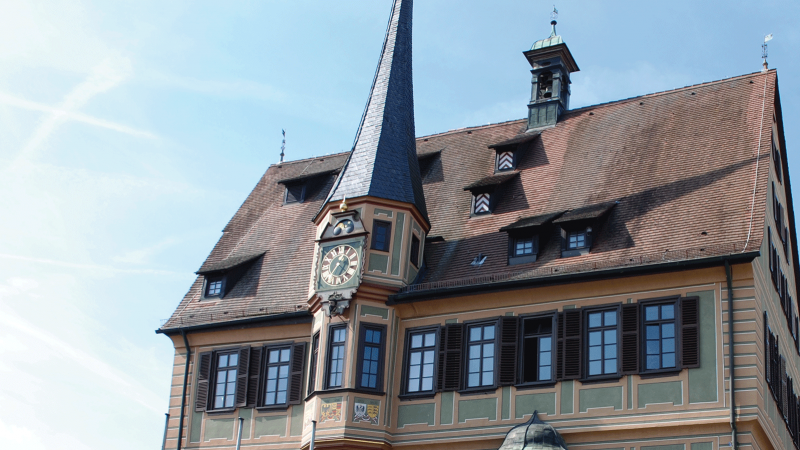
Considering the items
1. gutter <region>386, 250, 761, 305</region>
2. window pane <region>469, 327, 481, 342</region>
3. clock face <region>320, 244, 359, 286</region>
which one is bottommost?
window pane <region>469, 327, 481, 342</region>

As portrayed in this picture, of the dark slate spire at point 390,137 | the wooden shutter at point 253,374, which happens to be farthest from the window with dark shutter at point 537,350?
the wooden shutter at point 253,374

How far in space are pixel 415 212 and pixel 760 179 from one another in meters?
8.41

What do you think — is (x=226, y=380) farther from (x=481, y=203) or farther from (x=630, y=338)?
(x=630, y=338)

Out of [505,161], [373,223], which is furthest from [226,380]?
[505,161]

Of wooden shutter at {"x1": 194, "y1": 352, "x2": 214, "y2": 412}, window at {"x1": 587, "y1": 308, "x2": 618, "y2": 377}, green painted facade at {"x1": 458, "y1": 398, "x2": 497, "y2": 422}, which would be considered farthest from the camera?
wooden shutter at {"x1": 194, "y1": 352, "x2": 214, "y2": 412}

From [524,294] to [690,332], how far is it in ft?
13.4

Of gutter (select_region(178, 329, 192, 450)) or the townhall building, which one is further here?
gutter (select_region(178, 329, 192, 450))

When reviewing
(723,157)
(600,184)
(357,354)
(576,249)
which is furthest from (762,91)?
(357,354)

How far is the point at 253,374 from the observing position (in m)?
30.6

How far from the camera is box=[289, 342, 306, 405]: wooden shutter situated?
97.2 feet

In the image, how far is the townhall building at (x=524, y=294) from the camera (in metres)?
25.3

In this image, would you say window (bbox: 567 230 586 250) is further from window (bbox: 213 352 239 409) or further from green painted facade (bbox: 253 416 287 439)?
window (bbox: 213 352 239 409)

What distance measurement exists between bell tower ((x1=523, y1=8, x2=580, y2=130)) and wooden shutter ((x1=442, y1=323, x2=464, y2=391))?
9.03 m

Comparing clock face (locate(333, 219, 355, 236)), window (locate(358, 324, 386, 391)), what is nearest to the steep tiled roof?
window (locate(358, 324, 386, 391))
